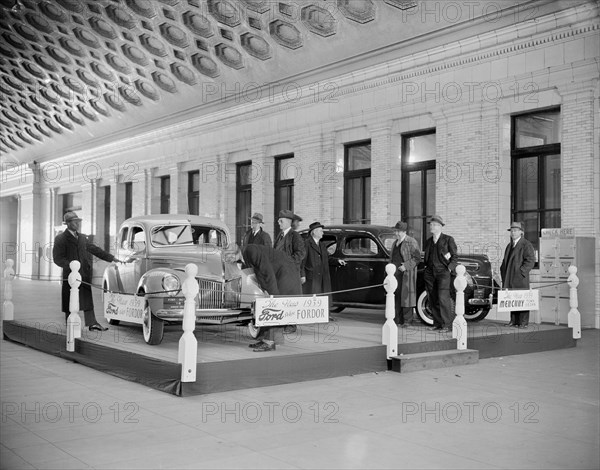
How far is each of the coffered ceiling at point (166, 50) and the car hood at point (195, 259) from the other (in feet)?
32.1

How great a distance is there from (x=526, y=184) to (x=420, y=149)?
357cm

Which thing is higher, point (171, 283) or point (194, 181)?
point (194, 181)

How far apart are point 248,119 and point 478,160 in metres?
10.4

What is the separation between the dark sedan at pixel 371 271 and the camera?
12.6 metres

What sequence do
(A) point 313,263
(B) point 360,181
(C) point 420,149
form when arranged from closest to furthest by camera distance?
(A) point 313,263
(C) point 420,149
(B) point 360,181

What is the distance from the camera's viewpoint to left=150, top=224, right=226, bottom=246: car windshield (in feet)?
40.5

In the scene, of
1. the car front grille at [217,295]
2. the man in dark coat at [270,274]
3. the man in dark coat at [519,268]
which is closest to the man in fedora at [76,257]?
the car front grille at [217,295]

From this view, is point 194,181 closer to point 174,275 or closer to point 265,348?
point 174,275

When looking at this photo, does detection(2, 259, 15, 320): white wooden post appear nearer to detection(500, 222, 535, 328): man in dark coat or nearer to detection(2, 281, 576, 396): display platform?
detection(2, 281, 576, 396): display platform

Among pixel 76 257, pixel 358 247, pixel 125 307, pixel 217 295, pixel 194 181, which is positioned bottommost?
pixel 125 307

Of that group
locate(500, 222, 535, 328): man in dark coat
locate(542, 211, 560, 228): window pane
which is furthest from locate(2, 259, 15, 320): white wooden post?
locate(542, 211, 560, 228): window pane

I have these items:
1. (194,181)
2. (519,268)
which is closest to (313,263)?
(519,268)

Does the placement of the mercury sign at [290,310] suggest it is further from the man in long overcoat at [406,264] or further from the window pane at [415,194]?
the window pane at [415,194]

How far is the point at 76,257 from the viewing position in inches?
452
